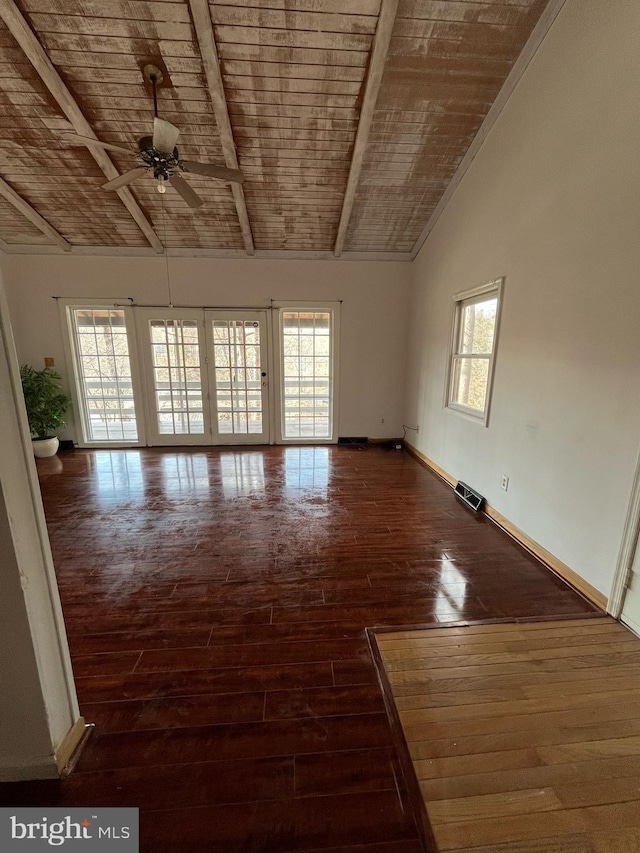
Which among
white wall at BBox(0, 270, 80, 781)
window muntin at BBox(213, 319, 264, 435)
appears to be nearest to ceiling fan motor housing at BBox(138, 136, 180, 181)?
white wall at BBox(0, 270, 80, 781)

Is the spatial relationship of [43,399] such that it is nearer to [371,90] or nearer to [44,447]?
[44,447]

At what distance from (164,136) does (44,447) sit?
427 cm

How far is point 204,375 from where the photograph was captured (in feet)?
16.5

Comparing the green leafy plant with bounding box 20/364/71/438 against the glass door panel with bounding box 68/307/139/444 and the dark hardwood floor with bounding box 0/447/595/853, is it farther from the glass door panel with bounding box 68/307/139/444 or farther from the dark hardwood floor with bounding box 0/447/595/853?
the dark hardwood floor with bounding box 0/447/595/853

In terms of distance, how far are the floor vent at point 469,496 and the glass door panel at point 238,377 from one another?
116 inches

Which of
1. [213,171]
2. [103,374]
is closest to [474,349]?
[213,171]

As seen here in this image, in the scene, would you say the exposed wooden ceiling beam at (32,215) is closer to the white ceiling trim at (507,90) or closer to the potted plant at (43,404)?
the potted plant at (43,404)

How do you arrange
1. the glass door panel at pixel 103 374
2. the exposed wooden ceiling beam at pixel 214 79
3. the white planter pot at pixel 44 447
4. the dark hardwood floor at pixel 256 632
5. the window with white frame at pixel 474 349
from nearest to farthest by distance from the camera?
the dark hardwood floor at pixel 256 632 → the exposed wooden ceiling beam at pixel 214 79 → the window with white frame at pixel 474 349 → the white planter pot at pixel 44 447 → the glass door panel at pixel 103 374

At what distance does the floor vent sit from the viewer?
312 centimetres

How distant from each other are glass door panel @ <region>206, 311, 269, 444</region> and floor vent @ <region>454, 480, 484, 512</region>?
9.63 ft

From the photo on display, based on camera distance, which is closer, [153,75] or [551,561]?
[551,561]

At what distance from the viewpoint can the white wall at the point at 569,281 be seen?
1784 mm

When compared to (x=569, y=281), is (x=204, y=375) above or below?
below

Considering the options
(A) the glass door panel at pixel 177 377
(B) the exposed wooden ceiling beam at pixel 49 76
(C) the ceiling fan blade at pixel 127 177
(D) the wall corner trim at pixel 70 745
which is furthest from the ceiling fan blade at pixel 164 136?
(D) the wall corner trim at pixel 70 745
